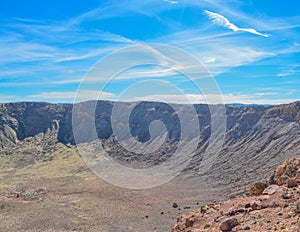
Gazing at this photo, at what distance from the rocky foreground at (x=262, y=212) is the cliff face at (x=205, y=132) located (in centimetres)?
4105

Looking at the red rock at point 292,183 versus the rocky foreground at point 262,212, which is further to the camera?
the red rock at point 292,183

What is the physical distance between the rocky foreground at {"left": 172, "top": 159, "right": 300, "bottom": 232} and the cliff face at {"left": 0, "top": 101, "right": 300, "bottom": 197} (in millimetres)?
41054

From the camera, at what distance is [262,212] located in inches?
587

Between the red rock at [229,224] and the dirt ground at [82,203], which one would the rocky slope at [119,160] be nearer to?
the dirt ground at [82,203]

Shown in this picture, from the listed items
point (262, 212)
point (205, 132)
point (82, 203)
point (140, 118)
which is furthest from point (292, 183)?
point (140, 118)

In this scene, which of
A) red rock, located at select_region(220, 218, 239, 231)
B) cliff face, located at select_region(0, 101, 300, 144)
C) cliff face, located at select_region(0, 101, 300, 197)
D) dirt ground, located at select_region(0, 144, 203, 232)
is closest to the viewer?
red rock, located at select_region(220, 218, 239, 231)

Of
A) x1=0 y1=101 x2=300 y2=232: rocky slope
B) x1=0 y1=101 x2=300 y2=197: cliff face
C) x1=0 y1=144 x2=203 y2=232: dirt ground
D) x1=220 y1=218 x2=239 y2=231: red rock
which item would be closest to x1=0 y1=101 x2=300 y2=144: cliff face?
x1=0 y1=101 x2=300 y2=197: cliff face

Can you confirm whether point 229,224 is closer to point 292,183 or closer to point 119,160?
point 292,183

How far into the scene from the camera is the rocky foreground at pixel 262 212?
13562mm

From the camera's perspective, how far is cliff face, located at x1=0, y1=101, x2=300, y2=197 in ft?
240

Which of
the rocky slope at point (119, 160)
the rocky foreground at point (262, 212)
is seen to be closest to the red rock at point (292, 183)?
the rocky foreground at point (262, 212)

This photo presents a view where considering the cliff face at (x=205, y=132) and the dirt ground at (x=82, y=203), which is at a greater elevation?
the cliff face at (x=205, y=132)

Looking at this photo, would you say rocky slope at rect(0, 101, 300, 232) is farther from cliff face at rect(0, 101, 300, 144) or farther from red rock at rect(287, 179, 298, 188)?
red rock at rect(287, 179, 298, 188)

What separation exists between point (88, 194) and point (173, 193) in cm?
1546
